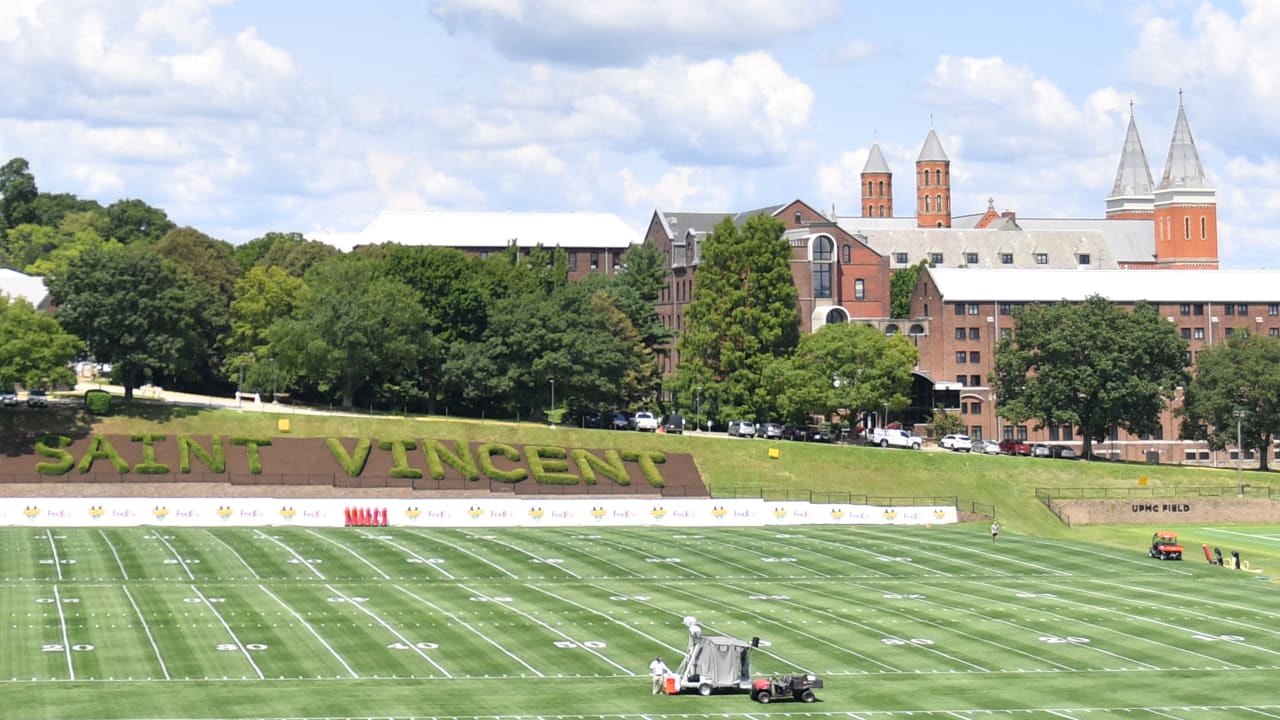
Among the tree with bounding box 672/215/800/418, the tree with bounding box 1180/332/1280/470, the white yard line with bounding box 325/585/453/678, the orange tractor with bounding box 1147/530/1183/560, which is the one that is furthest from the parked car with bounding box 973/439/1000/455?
the white yard line with bounding box 325/585/453/678

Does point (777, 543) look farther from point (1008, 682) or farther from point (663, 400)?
point (663, 400)

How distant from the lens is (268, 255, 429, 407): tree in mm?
119375

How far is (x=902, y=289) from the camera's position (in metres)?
161

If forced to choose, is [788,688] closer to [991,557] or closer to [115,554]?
[991,557]

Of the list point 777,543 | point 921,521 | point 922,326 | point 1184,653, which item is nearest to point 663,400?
point 922,326

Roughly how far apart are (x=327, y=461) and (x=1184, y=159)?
5252 inches

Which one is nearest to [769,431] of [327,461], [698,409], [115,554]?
[698,409]

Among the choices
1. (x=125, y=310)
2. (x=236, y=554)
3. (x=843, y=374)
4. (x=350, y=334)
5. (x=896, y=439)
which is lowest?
(x=236, y=554)

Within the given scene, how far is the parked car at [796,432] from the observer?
12138 centimetres

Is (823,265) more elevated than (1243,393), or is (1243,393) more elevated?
(823,265)

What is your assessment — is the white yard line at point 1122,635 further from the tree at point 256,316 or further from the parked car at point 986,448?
the tree at point 256,316

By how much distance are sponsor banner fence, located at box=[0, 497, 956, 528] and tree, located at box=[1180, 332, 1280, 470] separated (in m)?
35.5

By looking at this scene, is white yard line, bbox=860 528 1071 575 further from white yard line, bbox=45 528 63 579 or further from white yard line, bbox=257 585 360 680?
white yard line, bbox=45 528 63 579

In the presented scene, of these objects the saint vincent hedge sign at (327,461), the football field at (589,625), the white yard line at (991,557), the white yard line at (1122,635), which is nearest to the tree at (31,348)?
the saint vincent hedge sign at (327,461)
